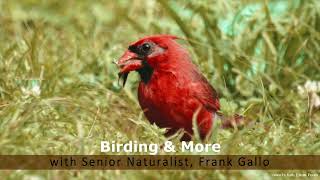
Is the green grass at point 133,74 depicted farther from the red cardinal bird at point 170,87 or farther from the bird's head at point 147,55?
the bird's head at point 147,55

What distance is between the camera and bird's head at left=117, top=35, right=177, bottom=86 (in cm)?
482

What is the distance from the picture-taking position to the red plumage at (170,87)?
4.67 meters

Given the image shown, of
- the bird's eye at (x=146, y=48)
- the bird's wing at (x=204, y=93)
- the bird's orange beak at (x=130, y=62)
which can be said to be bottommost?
the bird's wing at (x=204, y=93)

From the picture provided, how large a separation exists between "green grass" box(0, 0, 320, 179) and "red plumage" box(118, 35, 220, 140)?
10 centimetres

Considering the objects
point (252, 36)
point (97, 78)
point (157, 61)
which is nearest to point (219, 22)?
point (252, 36)

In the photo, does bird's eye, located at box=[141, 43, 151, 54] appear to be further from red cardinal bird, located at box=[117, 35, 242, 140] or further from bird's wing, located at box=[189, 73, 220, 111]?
bird's wing, located at box=[189, 73, 220, 111]

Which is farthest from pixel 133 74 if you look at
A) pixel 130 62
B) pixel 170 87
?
pixel 170 87

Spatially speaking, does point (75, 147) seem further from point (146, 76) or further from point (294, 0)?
point (294, 0)

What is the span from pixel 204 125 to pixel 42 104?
2.49 feet

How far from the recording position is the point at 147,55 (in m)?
4.82

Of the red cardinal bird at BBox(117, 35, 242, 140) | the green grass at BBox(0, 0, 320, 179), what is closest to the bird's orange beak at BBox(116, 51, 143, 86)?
the red cardinal bird at BBox(117, 35, 242, 140)

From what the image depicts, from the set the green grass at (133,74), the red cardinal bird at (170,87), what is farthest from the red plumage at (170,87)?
the green grass at (133,74)

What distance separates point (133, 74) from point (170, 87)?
1157 mm

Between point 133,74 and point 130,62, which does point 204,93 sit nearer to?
point 130,62
